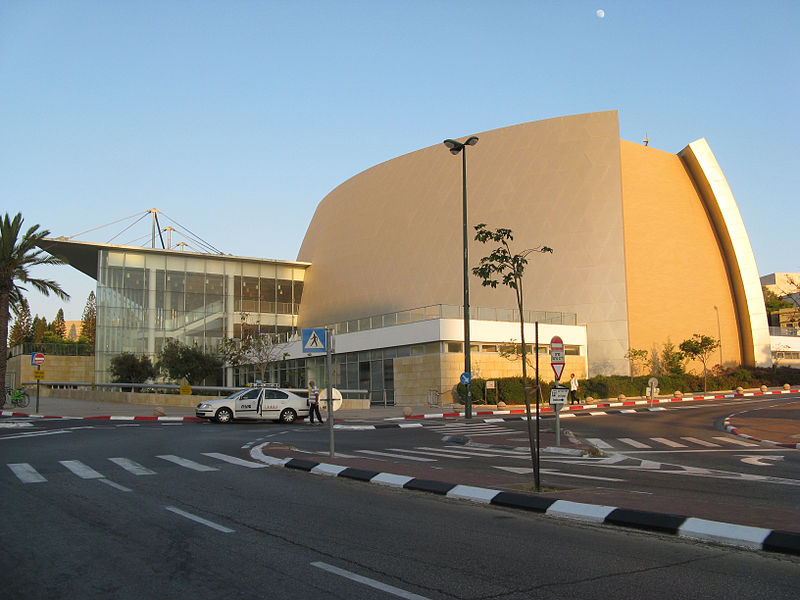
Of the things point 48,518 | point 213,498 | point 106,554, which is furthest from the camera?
point 213,498

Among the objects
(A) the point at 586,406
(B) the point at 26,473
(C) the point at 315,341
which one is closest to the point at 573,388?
(A) the point at 586,406

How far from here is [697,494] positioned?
9875mm

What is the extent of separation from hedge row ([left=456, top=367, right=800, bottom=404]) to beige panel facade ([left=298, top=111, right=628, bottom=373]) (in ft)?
10.6

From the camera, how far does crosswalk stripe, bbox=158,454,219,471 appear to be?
1292 cm

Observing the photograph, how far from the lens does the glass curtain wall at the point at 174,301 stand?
59781 millimetres

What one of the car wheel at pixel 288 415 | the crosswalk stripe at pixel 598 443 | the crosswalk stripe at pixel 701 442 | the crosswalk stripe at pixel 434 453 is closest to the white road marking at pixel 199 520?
the crosswalk stripe at pixel 434 453

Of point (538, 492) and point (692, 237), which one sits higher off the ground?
point (692, 237)

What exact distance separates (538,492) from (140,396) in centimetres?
3616

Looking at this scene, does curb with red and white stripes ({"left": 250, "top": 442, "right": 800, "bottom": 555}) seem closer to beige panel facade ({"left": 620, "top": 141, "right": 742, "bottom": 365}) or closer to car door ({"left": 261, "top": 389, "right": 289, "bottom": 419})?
car door ({"left": 261, "top": 389, "right": 289, "bottom": 419})

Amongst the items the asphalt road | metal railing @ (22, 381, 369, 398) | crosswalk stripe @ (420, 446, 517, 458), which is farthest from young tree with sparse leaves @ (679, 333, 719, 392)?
the asphalt road

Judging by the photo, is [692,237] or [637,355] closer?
[637,355]

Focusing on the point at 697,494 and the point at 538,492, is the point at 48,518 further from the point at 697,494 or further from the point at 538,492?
the point at 697,494

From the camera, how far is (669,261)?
5672cm

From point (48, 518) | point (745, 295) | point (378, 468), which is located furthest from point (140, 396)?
point (745, 295)
